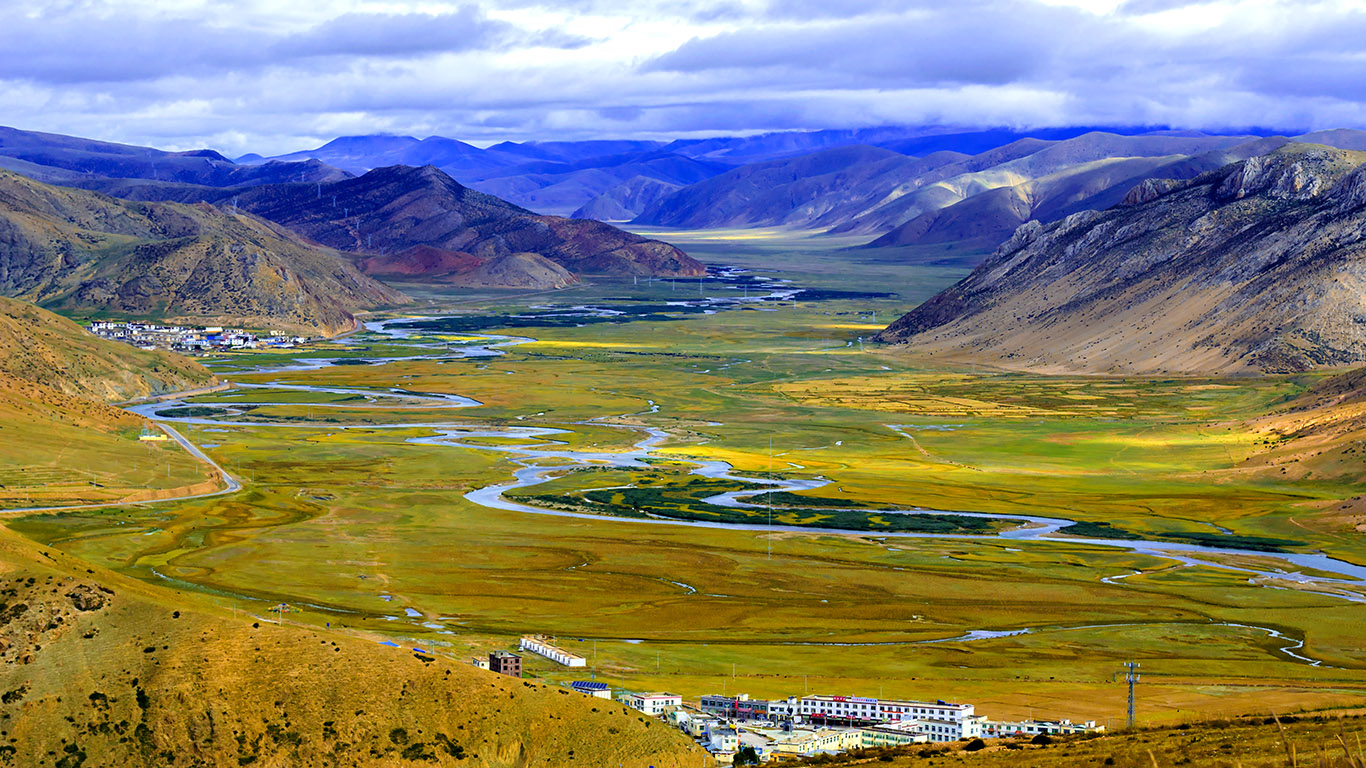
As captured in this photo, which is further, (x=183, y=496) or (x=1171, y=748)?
(x=183, y=496)

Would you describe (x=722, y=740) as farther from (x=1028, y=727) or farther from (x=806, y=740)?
(x=1028, y=727)

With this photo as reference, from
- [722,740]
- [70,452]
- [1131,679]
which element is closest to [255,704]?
[722,740]

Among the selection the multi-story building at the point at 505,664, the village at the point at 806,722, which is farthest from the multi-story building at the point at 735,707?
the multi-story building at the point at 505,664

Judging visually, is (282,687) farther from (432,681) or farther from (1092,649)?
(1092,649)

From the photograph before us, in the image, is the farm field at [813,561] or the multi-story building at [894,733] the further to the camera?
the farm field at [813,561]

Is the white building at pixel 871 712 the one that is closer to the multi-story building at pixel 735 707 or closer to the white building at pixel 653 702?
the multi-story building at pixel 735 707
